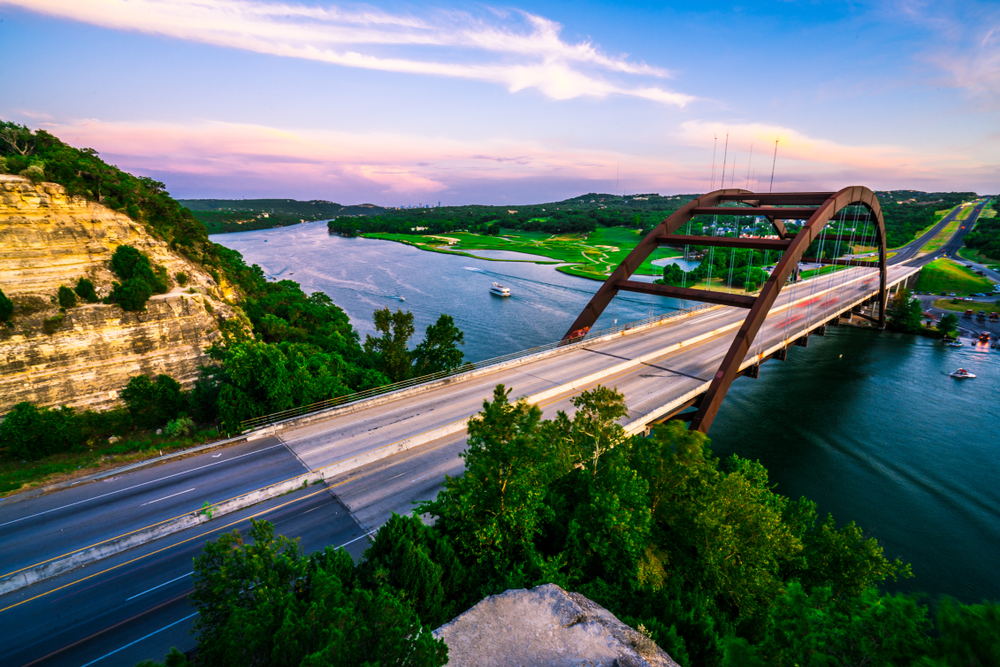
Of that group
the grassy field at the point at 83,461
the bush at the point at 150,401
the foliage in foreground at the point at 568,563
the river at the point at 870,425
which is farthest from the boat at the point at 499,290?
the foliage in foreground at the point at 568,563

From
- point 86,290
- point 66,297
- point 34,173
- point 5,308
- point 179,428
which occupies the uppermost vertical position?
point 34,173

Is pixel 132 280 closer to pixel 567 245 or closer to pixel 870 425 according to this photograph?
pixel 870 425

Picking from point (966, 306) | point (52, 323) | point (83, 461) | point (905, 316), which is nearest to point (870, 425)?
point (905, 316)

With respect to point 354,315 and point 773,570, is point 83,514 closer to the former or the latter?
point 773,570

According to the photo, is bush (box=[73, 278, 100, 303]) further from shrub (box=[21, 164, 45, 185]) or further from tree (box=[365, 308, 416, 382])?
tree (box=[365, 308, 416, 382])

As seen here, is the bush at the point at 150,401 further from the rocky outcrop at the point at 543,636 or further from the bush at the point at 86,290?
the rocky outcrop at the point at 543,636
